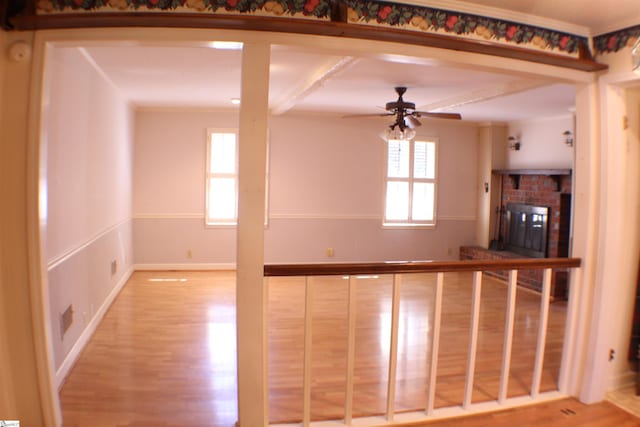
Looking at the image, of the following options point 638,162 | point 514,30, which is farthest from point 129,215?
point 638,162

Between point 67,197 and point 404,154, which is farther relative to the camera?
point 404,154

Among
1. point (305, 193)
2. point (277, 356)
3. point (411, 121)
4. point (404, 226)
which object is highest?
point (411, 121)

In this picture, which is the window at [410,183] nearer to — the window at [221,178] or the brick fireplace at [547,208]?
the brick fireplace at [547,208]

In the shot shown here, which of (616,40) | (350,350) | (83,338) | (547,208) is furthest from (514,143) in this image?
(83,338)

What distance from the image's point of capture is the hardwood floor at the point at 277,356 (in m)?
2.54

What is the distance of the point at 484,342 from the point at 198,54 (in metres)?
3.30

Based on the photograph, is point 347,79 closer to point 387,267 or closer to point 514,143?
point 387,267

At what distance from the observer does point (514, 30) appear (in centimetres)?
239

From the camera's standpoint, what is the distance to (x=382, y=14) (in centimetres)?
213

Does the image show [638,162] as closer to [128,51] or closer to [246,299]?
[246,299]

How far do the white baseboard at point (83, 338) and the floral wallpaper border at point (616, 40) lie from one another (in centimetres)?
363

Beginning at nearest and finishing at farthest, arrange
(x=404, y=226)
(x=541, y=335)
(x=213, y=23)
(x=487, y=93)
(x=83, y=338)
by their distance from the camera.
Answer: (x=213, y=23) < (x=541, y=335) < (x=83, y=338) < (x=487, y=93) < (x=404, y=226)

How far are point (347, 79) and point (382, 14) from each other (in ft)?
6.21

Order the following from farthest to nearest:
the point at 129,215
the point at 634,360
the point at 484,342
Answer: the point at 129,215
the point at 484,342
the point at 634,360
